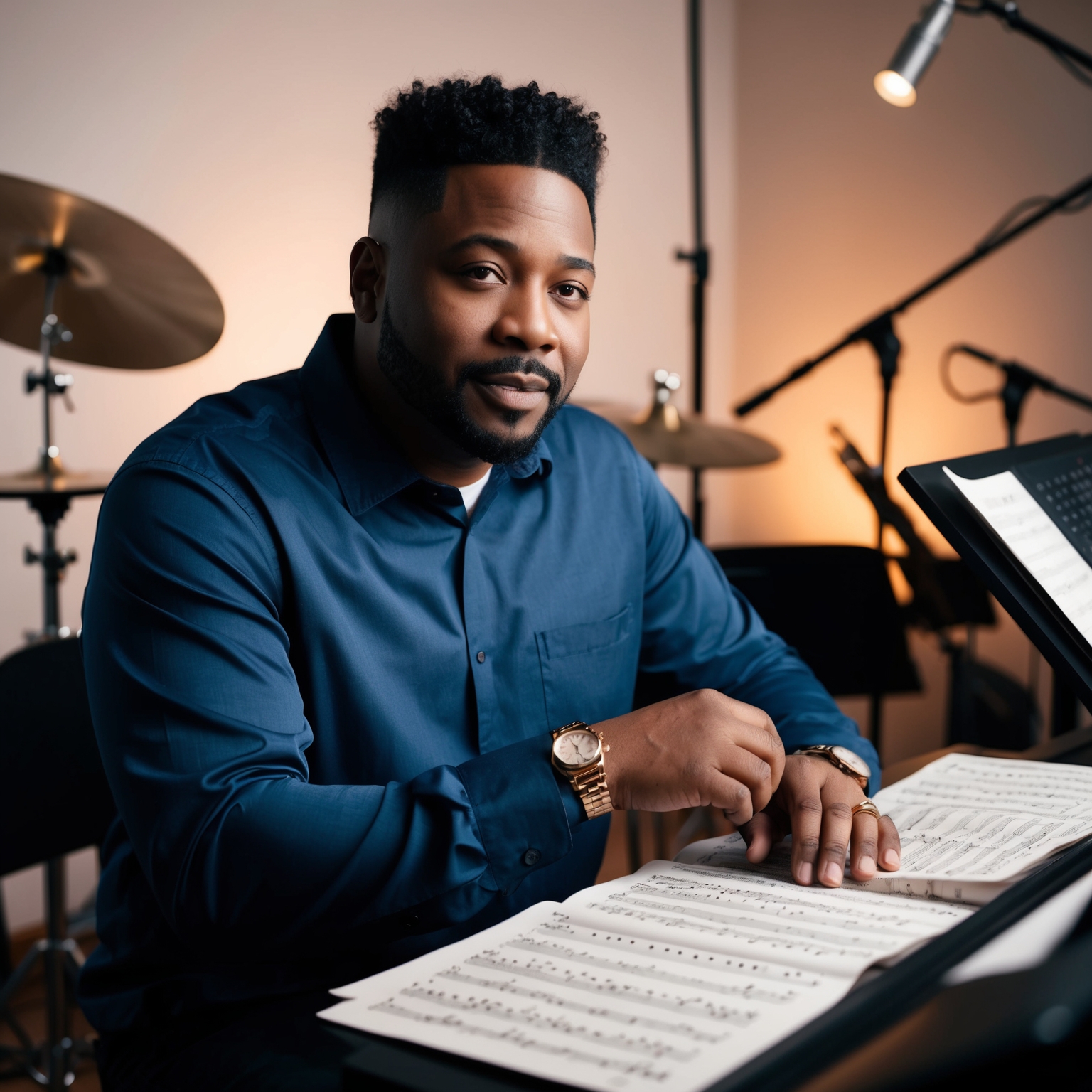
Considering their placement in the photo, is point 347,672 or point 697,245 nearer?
point 347,672

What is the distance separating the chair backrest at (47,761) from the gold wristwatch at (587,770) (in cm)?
74

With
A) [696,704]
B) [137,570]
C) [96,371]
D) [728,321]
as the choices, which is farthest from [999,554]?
[728,321]

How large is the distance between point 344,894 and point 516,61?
→ 8.75 feet

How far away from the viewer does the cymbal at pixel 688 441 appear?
237cm

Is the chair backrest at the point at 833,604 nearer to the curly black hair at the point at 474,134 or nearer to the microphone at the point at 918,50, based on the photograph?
the microphone at the point at 918,50

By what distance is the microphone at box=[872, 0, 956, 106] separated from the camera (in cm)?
170

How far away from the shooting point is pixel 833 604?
1.81m

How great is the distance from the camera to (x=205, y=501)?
0.92m

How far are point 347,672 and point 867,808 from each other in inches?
18.0

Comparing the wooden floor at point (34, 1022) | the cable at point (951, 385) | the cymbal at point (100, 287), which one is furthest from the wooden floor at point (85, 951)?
the cable at point (951, 385)

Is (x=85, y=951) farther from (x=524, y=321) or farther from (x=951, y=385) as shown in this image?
(x=951, y=385)

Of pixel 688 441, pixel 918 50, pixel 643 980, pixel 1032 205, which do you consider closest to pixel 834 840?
pixel 643 980

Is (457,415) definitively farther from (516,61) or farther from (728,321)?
(728,321)

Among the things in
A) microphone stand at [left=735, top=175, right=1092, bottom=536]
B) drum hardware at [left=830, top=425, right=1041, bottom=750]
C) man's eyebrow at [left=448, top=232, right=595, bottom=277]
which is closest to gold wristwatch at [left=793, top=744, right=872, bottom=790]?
man's eyebrow at [left=448, top=232, right=595, bottom=277]
